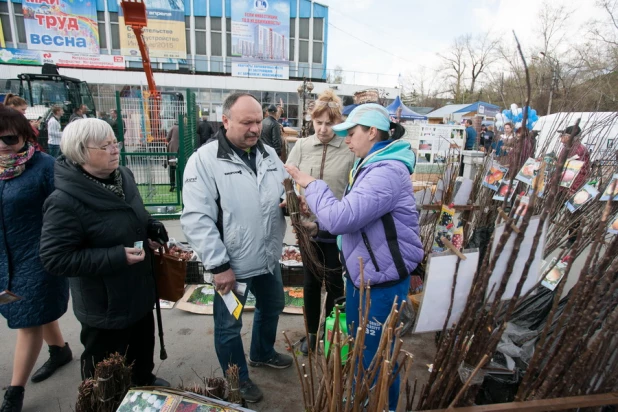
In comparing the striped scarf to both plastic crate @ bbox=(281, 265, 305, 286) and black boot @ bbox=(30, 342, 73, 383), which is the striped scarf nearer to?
black boot @ bbox=(30, 342, 73, 383)

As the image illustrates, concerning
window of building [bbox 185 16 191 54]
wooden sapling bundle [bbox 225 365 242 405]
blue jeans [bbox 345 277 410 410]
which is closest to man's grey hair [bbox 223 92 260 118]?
blue jeans [bbox 345 277 410 410]

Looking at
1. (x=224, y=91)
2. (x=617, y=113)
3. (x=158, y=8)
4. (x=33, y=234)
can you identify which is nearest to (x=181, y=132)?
(x=33, y=234)

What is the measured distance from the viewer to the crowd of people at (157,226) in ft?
5.67

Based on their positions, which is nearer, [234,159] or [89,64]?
[234,159]

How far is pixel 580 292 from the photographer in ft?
4.08

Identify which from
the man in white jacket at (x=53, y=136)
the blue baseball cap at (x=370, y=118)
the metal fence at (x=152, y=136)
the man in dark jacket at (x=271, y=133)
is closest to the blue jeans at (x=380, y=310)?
the blue baseball cap at (x=370, y=118)

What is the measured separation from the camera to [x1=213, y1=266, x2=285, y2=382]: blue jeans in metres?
2.15

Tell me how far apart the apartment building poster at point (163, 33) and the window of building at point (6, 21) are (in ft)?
23.9

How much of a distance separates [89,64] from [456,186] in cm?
2873

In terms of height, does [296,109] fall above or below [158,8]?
below

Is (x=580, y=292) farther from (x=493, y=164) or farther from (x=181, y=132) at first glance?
(x=181, y=132)

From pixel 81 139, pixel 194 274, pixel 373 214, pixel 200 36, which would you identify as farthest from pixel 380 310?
pixel 200 36

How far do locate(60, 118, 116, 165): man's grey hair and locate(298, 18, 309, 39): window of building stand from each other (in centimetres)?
2870

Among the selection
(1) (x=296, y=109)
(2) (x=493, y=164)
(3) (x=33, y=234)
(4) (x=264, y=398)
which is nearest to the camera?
(3) (x=33, y=234)
